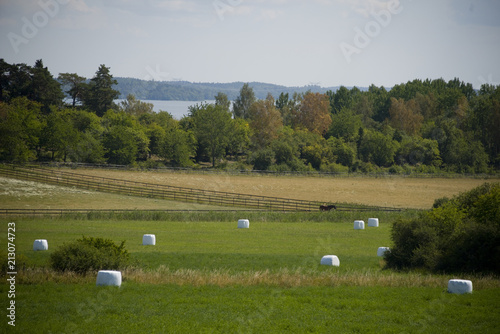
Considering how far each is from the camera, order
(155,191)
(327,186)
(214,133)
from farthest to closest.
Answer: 1. (214,133)
2. (327,186)
3. (155,191)

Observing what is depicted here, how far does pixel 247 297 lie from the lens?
15547 millimetres

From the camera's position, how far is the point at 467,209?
85.0ft

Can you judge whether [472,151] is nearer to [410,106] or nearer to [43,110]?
[410,106]

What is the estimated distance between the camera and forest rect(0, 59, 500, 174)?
84.9 meters

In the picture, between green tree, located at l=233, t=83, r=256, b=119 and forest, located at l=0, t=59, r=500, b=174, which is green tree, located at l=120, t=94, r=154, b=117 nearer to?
green tree, located at l=233, t=83, r=256, b=119

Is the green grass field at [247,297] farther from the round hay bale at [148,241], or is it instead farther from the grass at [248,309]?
the round hay bale at [148,241]

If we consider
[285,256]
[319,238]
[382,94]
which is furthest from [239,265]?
[382,94]

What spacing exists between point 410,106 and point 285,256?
4712 inches

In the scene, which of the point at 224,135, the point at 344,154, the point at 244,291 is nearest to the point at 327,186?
the point at 344,154

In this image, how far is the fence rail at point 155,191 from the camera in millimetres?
56688

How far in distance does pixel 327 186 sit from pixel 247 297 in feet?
217

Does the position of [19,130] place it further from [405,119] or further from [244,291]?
[405,119]

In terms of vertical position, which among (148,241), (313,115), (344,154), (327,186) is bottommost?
(327,186)

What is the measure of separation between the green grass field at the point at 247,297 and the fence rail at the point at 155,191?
95.9 ft
